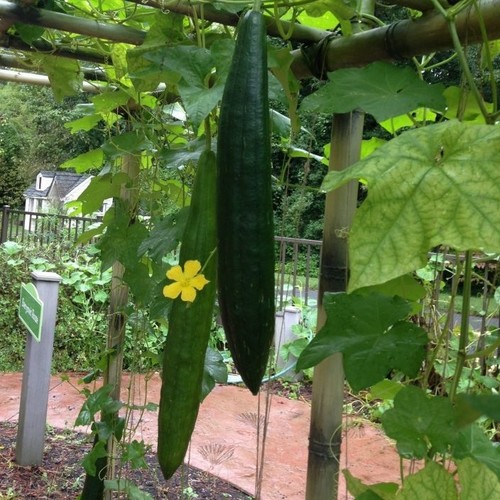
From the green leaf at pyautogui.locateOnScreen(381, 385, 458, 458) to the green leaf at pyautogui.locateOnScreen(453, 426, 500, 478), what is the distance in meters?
0.03

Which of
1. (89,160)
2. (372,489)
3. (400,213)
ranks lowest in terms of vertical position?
(372,489)

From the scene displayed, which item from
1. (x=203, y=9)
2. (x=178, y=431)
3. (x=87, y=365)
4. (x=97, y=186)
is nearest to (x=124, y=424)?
(x=97, y=186)

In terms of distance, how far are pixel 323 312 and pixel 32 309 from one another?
1559mm

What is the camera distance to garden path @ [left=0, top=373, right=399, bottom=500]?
9.65 feet

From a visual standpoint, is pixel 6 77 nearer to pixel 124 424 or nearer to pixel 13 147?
pixel 124 424

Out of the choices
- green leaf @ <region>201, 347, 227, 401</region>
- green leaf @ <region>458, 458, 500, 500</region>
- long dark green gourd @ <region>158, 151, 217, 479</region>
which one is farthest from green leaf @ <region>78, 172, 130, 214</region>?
green leaf @ <region>458, 458, 500, 500</region>

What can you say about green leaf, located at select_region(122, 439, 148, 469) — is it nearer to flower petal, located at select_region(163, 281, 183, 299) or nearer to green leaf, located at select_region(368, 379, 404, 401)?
green leaf, located at select_region(368, 379, 404, 401)

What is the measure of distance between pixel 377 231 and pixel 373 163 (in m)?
0.06

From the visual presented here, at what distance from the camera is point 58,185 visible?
64.1 feet

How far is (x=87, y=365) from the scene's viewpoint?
448 centimetres

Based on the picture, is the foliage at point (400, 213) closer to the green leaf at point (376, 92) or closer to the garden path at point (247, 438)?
the green leaf at point (376, 92)

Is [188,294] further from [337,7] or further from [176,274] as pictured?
[337,7]

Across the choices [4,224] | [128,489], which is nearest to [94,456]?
[128,489]

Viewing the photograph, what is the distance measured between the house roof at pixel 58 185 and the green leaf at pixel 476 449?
18995 mm
